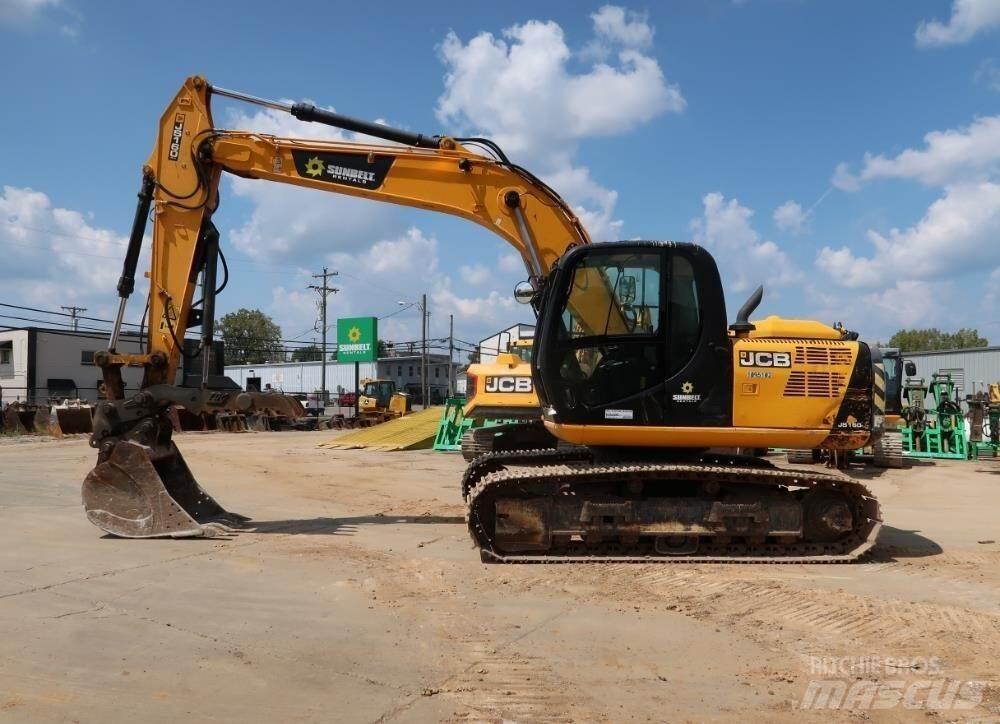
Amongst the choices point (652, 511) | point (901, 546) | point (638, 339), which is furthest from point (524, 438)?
point (901, 546)

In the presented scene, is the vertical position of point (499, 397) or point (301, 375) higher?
point (301, 375)

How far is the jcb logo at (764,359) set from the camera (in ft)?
22.4

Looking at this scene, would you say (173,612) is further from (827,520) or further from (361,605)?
(827,520)

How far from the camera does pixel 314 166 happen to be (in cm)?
862

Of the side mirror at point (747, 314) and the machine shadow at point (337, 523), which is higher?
the side mirror at point (747, 314)

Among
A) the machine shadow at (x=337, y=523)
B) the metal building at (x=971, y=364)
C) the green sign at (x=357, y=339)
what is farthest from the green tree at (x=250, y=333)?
the machine shadow at (x=337, y=523)

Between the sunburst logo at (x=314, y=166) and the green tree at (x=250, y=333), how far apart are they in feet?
305

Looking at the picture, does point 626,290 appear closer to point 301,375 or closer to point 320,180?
point 320,180

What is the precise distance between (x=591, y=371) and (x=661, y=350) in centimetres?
65

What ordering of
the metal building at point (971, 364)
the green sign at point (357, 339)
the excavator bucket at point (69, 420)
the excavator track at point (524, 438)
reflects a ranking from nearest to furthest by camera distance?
the excavator track at point (524, 438) → the excavator bucket at point (69, 420) → the metal building at point (971, 364) → the green sign at point (357, 339)

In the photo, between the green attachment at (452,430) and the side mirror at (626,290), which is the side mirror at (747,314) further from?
the green attachment at (452,430)

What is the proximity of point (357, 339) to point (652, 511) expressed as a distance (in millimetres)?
46254

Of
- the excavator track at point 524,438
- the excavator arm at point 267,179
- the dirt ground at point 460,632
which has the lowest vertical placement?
the dirt ground at point 460,632

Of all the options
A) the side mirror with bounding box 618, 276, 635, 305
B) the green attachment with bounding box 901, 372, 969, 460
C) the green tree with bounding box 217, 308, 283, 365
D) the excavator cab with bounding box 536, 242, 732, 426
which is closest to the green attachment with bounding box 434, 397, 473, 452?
the green attachment with bounding box 901, 372, 969, 460
